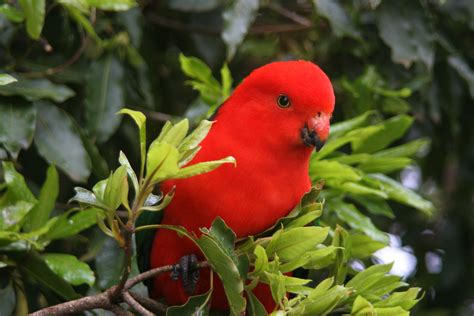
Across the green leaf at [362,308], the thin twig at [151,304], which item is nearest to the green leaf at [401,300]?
the green leaf at [362,308]

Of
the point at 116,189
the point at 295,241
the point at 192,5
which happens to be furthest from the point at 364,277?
the point at 192,5

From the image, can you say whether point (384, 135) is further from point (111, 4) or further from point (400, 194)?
point (111, 4)

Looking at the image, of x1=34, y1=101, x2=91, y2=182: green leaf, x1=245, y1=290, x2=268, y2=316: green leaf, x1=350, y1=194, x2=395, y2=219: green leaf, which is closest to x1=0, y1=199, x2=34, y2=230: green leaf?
x1=34, y1=101, x2=91, y2=182: green leaf

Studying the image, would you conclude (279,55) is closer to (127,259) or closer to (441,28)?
(441,28)

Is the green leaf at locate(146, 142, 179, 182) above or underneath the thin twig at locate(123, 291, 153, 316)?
above

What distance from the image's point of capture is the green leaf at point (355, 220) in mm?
3369

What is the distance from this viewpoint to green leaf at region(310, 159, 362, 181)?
3324 mm

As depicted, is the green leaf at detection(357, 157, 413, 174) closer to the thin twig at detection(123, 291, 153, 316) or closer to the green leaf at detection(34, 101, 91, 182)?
the green leaf at detection(34, 101, 91, 182)

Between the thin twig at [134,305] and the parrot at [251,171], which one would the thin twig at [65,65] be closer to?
the parrot at [251,171]

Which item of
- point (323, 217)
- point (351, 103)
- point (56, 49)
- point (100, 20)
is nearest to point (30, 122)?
point (56, 49)

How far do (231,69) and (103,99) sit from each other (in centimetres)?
140

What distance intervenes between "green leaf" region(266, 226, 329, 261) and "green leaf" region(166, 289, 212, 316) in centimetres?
22

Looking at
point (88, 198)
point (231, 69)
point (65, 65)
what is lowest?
point (231, 69)

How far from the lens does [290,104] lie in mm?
3021
